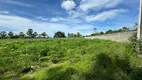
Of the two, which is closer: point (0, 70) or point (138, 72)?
point (138, 72)

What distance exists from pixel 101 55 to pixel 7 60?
436 cm

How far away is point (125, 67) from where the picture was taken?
428 cm

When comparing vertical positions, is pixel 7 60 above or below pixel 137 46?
below

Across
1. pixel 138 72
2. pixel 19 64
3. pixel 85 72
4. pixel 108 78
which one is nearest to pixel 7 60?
pixel 19 64

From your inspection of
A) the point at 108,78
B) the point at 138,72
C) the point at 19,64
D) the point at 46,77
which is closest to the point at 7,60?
the point at 19,64

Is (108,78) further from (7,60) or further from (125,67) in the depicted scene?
(7,60)

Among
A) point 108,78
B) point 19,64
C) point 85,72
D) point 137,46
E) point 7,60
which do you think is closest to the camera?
point 108,78

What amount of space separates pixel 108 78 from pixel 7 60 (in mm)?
4796

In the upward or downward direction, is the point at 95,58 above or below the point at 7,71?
above

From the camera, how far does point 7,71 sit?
5680 millimetres

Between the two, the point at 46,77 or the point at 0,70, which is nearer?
the point at 46,77

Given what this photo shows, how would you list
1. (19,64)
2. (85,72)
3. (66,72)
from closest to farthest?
(85,72)
(66,72)
(19,64)

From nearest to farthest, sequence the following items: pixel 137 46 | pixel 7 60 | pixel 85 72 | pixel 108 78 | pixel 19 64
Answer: pixel 108 78 → pixel 85 72 → pixel 137 46 → pixel 19 64 → pixel 7 60

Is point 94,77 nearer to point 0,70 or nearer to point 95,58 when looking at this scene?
point 95,58
